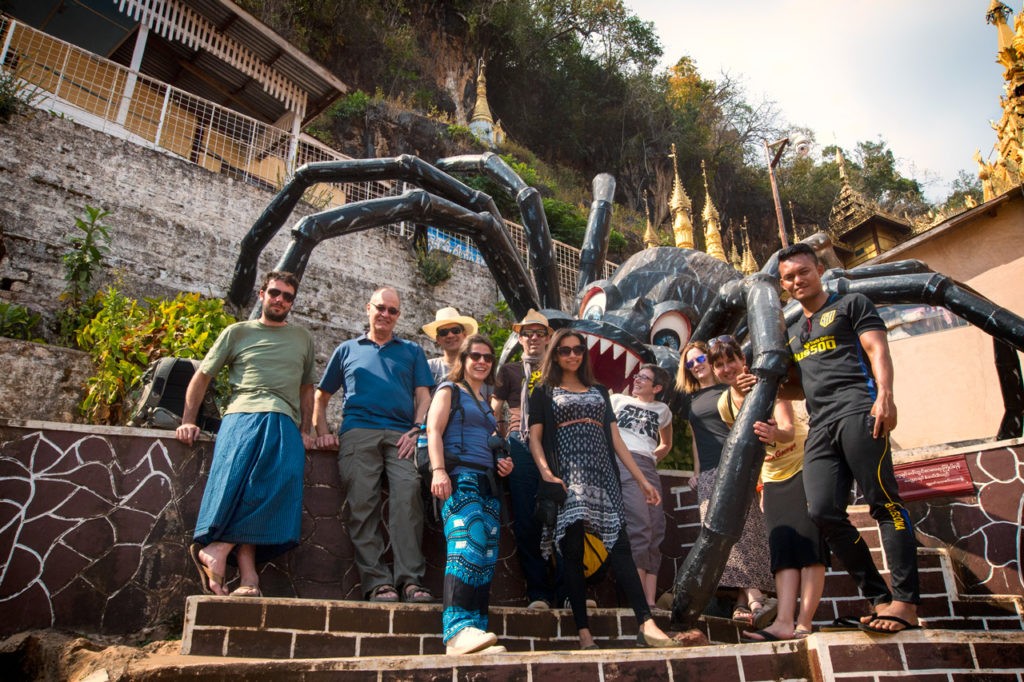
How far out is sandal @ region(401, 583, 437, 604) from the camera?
3.54m

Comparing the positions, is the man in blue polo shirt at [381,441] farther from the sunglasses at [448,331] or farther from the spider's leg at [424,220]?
the spider's leg at [424,220]

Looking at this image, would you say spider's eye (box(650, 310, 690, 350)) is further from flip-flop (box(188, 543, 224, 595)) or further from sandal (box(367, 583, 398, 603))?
flip-flop (box(188, 543, 224, 595))

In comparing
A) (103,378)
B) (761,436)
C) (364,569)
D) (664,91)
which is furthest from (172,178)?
(664,91)

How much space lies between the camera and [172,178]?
10.3 m

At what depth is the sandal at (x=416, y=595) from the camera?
3.54 metres

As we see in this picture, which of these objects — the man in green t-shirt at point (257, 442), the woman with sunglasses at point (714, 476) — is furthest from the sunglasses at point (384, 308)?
the woman with sunglasses at point (714, 476)

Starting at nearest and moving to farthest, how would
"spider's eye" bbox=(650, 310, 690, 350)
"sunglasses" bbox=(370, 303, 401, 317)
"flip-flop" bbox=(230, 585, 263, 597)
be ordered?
1. "flip-flop" bbox=(230, 585, 263, 597)
2. "sunglasses" bbox=(370, 303, 401, 317)
3. "spider's eye" bbox=(650, 310, 690, 350)

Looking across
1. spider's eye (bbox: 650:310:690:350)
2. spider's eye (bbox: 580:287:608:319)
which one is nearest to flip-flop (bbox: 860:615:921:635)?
spider's eye (bbox: 650:310:690:350)

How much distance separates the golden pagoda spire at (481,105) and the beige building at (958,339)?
54.8 ft

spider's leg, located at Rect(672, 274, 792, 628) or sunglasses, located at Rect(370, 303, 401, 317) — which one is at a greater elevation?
sunglasses, located at Rect(370, 303, 401, 317)

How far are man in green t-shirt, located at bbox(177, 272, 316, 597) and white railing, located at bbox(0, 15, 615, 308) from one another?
26.6 ft

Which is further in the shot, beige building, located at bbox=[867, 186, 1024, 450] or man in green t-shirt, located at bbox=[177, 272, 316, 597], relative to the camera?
beige building, located at bbox=[867, 186, 1024, 450]

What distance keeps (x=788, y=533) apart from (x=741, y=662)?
1014 millimetres

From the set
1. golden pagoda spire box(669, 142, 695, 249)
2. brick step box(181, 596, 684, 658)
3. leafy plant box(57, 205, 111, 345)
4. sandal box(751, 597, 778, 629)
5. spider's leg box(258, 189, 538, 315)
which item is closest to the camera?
brick step box(181, 596, 684, 658)
